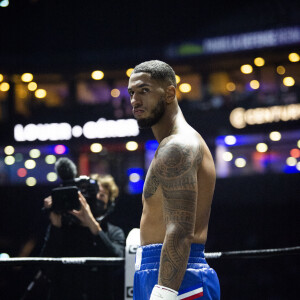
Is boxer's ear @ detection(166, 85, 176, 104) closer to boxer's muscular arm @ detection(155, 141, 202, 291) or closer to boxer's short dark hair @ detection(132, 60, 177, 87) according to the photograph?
boxer's short dark hair @ detection(132, 60, 177, 87)

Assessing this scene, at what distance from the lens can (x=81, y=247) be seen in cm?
A: 406

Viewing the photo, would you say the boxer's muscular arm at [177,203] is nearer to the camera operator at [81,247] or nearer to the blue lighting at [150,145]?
the camera operator at [81,247]

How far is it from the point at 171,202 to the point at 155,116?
40cm

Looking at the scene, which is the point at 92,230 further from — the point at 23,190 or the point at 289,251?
the point at 23,190

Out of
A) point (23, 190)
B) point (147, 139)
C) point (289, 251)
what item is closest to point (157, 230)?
point (289, 251)

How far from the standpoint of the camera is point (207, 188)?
210cm

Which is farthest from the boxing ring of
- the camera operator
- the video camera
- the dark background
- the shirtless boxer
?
the dark background

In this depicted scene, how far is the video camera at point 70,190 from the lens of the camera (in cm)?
390

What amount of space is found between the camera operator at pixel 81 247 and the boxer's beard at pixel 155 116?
6.18 ft

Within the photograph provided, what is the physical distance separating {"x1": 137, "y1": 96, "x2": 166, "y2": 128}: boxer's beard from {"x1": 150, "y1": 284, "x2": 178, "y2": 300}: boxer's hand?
0.68 metres

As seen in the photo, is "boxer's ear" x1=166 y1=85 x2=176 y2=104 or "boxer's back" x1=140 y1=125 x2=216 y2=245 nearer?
"boxer's back" x1=140 y1=125 x2=216 y2=245

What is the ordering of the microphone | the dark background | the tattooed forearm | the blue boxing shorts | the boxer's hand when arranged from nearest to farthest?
1. the boxer's hand
2. the blue boxing shorts
3. the tattooed forearm
4. the microphone
5. the dark background

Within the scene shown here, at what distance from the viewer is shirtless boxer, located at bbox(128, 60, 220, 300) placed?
1887 mm

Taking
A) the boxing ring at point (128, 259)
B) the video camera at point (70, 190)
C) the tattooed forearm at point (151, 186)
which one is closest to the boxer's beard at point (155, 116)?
the tattooed forearm at point (151, 186)
